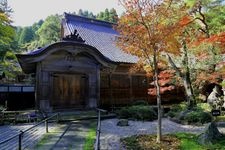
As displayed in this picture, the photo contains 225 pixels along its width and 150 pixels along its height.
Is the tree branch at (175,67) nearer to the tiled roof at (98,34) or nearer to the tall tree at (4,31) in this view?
the tiled roof at (98,34)

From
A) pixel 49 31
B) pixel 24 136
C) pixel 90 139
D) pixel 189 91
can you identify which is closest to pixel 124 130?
pixel 90 139

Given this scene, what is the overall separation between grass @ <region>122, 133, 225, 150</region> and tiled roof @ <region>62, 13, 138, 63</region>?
11009 millimetres

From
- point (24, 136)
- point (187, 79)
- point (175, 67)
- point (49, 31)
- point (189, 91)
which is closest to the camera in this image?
point (24, 136)

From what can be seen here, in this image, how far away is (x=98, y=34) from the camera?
2523 cm

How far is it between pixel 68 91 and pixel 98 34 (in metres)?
11.1

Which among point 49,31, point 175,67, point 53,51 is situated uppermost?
point 49,31

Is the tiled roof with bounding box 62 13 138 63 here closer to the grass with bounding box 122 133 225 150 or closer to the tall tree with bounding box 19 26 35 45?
the grass with bounding box 122 133 225 150

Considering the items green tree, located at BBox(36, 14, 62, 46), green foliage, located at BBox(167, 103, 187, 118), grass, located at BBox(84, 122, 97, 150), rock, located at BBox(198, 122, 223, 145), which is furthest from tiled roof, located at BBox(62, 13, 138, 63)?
green tree, located at BBox(36, 14, 62, 46)

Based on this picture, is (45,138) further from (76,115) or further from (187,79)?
(187,79)

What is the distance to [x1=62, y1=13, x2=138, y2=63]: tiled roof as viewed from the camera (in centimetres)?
2194

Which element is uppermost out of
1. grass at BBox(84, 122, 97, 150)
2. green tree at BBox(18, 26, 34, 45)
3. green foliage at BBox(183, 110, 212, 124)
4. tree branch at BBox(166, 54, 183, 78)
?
green tree at BBox(18, 26, 34, 45)

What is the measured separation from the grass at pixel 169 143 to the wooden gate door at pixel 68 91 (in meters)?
6.22

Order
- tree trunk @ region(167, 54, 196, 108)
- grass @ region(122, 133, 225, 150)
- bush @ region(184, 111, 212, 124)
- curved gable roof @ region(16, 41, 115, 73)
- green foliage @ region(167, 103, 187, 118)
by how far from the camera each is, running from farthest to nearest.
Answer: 1. tree trunk @ region(167, 54, 196, 108)
2. green foliage @ region(167, 103, 187, 118)
3. bush @ region(184, 111, 212, 124)
4. curved gable roof @ region(16, 41, 115, 73)
5. grass @ region(122, 133, 225, 150)

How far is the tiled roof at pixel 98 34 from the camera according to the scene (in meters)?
21.9
